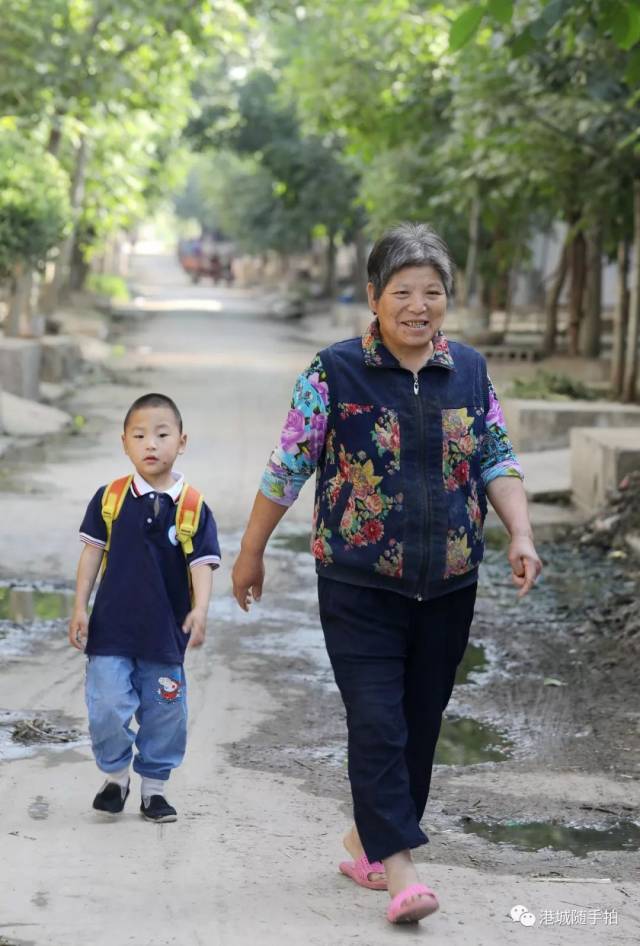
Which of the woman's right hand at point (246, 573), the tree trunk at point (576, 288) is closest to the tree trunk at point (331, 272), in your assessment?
the tree trunk at point (576, 288)

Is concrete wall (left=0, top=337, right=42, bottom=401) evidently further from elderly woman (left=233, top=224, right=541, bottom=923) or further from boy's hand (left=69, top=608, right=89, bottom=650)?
Answer: elderly woman (left=233, top=224, right=541, bottom=923)

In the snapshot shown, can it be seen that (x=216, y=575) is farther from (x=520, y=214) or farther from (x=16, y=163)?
(x=520, y=214)

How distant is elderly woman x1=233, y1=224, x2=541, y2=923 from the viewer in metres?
4.07

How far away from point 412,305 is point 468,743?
104 inches

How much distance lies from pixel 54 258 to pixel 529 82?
13.6m

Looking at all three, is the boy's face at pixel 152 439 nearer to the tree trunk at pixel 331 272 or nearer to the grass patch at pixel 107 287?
the grass patch at pixel 107 287

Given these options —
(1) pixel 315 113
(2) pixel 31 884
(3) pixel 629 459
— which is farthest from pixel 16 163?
(2) pixel 31 884

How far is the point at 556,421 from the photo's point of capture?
15.2 meters

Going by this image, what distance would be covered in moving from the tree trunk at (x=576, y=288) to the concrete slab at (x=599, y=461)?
10729 mm

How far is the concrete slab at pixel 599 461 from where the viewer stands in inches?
452

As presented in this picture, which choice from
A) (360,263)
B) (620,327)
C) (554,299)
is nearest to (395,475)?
(620,327)

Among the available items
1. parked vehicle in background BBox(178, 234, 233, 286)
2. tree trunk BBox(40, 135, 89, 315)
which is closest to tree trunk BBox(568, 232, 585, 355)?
tree trunk BBox(40, 135, 89, 315)

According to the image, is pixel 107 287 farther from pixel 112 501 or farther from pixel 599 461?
pixel 112 501

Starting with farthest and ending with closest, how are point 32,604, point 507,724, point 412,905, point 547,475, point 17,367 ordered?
point 17,367 < point 547,475 < point 32,604 < point 507,724 < point 412,905
